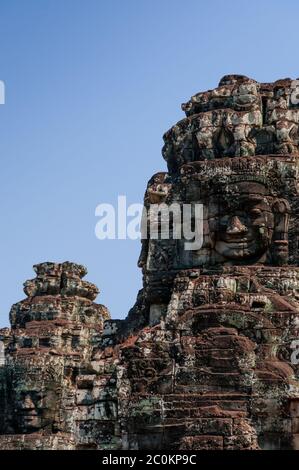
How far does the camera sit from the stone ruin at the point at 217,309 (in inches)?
949

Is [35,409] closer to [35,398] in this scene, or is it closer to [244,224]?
[35,398]

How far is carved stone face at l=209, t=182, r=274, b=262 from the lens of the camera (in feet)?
86.4

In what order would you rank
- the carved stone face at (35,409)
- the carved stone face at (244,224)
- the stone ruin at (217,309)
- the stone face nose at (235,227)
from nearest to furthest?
the stone ruin at (217,309) → the stone face nose at (235,227) → the carved stone face at (244,224) → the carved stone face at (35,409)

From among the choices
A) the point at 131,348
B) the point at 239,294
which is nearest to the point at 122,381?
the point at 131,348

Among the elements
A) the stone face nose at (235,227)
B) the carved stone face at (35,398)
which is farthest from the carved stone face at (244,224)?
the carved stone face at (35,398)

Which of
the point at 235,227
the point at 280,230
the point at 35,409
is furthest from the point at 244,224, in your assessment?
the point at 35,409

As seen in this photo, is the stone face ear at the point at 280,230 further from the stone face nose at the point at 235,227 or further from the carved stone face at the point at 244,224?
the stone face nose at the point at 235,227

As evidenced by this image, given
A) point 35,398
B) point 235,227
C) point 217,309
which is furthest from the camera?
point 35,398

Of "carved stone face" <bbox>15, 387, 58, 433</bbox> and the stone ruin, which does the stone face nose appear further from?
"carved stone face" <bbox>15, 387, 58, 433</bbox>

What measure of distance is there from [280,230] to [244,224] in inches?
28.9

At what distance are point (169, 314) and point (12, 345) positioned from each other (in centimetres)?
1365

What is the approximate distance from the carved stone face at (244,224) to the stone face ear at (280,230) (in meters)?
0.12

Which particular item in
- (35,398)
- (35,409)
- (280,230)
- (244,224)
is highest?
(244,224)

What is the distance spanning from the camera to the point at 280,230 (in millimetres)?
26453
